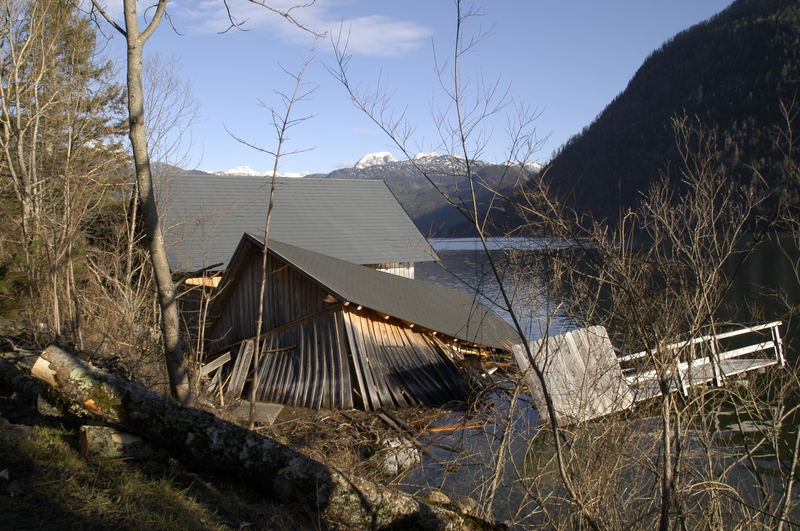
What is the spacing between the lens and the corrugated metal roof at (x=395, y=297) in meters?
14.2

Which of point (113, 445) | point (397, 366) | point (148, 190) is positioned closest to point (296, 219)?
point (397, 366)

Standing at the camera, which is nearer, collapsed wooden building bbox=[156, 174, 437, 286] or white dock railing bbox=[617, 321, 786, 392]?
white dock railing bbox=[617, 321, 786, 392]

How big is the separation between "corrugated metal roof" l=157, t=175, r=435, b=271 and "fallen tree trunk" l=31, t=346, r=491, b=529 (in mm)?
18269

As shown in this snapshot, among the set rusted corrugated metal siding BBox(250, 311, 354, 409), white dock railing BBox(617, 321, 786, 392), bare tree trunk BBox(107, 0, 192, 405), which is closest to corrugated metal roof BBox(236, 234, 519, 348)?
rusted corrugated metal siding BBox(250, 311, 354, 409)

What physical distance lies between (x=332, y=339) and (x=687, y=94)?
105 meters

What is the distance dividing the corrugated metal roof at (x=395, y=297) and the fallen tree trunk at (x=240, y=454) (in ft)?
24.8

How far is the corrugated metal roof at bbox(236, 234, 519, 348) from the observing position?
14.2m

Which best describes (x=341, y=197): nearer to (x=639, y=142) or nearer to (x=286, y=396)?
(x=286, y=396)

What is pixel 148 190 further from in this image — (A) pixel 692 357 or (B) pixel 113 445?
(A) pixel 692 357

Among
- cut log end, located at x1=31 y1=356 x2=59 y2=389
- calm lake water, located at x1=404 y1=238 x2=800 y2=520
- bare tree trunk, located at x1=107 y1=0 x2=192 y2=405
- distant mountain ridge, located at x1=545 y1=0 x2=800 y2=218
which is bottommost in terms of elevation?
calm lake water, located at x1=404 y1=238 x2=800 y2=520

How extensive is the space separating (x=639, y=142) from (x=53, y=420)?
102 m

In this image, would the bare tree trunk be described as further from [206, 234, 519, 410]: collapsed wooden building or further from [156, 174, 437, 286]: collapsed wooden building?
[156, 174, 437, 286]: collapsed wooden building

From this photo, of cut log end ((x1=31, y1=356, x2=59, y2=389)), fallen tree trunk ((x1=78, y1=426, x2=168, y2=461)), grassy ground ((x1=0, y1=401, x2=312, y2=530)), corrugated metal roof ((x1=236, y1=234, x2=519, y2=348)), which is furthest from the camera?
corrugated metal roof ((x1=236, y1=234, x2=519, y2=348))

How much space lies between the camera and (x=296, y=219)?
28.7m
